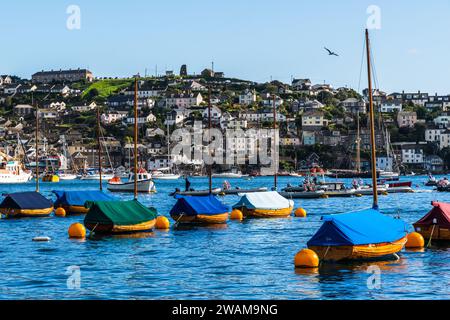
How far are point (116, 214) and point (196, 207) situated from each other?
8.46m

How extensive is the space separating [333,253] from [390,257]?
140 inches

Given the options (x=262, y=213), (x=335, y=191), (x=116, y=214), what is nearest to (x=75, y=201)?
(x=262, y=213)

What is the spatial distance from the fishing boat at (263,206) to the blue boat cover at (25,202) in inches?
681

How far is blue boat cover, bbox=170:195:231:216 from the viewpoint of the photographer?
179 feet

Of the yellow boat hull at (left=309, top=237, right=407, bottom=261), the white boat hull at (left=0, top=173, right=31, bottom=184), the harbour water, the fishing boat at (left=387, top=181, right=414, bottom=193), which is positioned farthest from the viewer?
the white boat hull at (left=0, top=173, right=31, bottom=184)

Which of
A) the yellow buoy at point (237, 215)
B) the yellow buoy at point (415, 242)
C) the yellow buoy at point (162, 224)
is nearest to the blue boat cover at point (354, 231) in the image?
the yellow buoy at point (415, 242)

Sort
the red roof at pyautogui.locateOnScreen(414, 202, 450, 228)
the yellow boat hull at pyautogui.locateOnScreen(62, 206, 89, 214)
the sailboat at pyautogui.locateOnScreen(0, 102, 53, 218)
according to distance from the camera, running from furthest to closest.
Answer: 1. the yellow boat hull at pyautogui.locateOnScreen(62, 206, 89, 214)
2. the sailboat at pyautogui.locateOnScreen(0, 102, 53, 218)
3. the red roof at pyautogui.locateOnScreen(414, 202, 450, 228)

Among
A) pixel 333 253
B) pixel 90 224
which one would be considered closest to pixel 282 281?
pixel 333 253

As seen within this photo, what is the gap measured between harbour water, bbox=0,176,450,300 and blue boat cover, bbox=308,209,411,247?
3.76 ft

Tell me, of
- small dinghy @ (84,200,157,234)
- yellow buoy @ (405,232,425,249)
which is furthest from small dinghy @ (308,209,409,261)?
small dinghy @ (84,200,157,234)

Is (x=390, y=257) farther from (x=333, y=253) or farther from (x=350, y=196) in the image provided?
(x=350, y=196)

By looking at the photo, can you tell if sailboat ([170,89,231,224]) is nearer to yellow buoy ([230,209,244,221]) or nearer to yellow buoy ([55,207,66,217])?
yellow buoy ([230,209,244,221])

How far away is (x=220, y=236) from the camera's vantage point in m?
49.0

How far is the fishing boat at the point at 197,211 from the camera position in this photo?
54691mm
